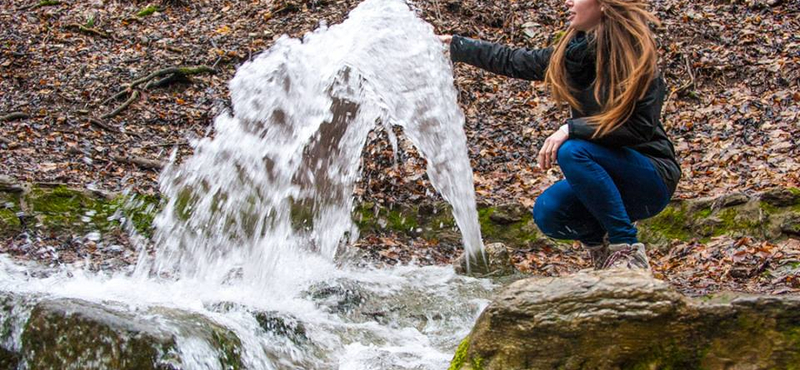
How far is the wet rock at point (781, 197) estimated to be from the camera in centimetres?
527

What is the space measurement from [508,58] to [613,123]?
0.83m

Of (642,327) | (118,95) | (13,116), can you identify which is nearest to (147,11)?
(118,95)

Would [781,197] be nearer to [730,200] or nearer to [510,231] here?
[730,200]

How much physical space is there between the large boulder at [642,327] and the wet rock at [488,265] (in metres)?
2.54

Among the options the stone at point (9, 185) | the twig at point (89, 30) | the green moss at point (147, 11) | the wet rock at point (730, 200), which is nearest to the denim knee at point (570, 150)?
the wet rock at point (730, 200)

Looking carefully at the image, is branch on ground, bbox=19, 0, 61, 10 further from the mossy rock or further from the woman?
the woman

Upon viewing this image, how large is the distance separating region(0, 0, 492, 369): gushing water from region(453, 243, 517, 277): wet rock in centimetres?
8

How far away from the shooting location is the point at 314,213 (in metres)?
5.94

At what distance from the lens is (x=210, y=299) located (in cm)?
388

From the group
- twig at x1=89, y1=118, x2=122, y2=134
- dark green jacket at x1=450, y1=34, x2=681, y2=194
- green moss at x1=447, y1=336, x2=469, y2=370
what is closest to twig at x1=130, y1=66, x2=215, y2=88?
twig at x1=89, y1=118, x2=122, y2=134

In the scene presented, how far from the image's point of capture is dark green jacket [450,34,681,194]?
3.29 meters

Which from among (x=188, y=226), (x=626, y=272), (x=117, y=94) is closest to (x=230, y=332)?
(x=626, y=272)

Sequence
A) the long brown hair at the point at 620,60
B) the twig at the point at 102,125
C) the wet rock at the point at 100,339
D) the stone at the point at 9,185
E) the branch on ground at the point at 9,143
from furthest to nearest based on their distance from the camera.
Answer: the twig at the point at 102,125, the branch on ground at the point at 9,143, the stone at the point at 9,185, the long brown hair at the point at 620,60, the wet rock at the point at 100,339

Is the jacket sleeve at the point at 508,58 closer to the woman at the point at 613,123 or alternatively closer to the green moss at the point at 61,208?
the woman at the point at 613,123
